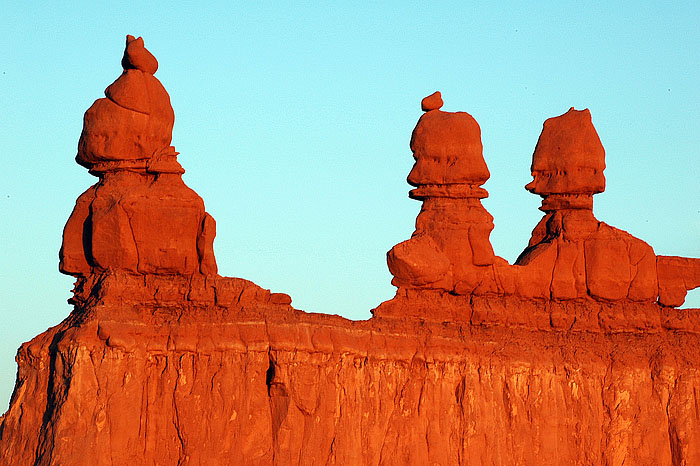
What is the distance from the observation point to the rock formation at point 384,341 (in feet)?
138

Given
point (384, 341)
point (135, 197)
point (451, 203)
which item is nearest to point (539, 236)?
point (451, 203)

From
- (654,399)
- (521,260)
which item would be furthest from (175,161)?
(654,399)

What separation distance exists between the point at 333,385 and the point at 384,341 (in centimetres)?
165

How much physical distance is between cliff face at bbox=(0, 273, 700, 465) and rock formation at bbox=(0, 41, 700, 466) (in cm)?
4

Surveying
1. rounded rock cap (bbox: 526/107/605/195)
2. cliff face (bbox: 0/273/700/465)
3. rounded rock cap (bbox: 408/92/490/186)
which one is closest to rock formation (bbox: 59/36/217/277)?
cliff face (bbox: 0/273/700/465)

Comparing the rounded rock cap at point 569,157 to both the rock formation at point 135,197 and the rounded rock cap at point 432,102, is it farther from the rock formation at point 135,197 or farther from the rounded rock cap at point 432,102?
the rock formation at point 135,197

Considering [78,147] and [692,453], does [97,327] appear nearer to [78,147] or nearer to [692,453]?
[78,147]

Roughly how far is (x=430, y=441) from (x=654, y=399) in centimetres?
571

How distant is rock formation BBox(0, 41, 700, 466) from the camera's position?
4200 centimetres

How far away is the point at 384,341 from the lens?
4412 cm

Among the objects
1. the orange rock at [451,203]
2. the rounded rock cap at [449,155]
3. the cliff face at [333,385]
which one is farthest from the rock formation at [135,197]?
the rounded rock cap at [449,155]

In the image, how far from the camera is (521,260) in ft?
156

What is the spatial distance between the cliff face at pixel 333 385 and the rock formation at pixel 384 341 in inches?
1.6

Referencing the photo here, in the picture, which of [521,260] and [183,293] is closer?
[183,293]
